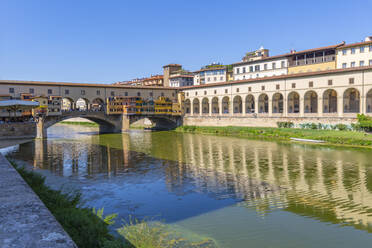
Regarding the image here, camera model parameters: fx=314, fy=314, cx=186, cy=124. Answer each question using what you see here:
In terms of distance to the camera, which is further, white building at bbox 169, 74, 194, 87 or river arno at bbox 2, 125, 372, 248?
white building at bbox 169, 74, 194, 87

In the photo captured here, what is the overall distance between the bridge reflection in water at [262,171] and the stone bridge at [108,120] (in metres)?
10.0

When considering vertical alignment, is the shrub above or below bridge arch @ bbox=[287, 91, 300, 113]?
below

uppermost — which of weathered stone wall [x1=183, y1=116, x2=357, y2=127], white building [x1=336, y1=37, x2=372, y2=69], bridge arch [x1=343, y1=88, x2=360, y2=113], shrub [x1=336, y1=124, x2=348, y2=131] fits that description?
white building [x1=336, y1=37, x2=372, y2=69]

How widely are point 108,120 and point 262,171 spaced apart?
39262 mm

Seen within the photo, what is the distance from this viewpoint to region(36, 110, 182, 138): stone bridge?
1849 inches

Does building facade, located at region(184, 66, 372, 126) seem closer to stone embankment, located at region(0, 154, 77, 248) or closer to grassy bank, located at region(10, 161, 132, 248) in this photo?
grassy bank, located at region(10, 161, 132, 248)

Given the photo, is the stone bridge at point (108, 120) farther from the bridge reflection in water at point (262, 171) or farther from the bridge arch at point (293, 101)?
the bridge arch at point (293, 101)

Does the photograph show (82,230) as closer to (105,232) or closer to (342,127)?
(105,232)

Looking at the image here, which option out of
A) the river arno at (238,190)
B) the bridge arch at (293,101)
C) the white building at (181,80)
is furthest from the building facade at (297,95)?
the white building at (181,80)

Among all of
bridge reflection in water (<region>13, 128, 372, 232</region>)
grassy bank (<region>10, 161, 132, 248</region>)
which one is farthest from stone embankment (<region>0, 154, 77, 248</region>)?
bridge reflection in water (<region>13, 128, 372, 232</region>)

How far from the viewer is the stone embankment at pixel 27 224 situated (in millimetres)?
4773

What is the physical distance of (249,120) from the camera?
Result: 179 feet

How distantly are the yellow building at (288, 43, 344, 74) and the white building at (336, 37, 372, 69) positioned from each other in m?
1.46

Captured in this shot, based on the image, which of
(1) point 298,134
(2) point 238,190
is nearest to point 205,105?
(1) point 298,134
